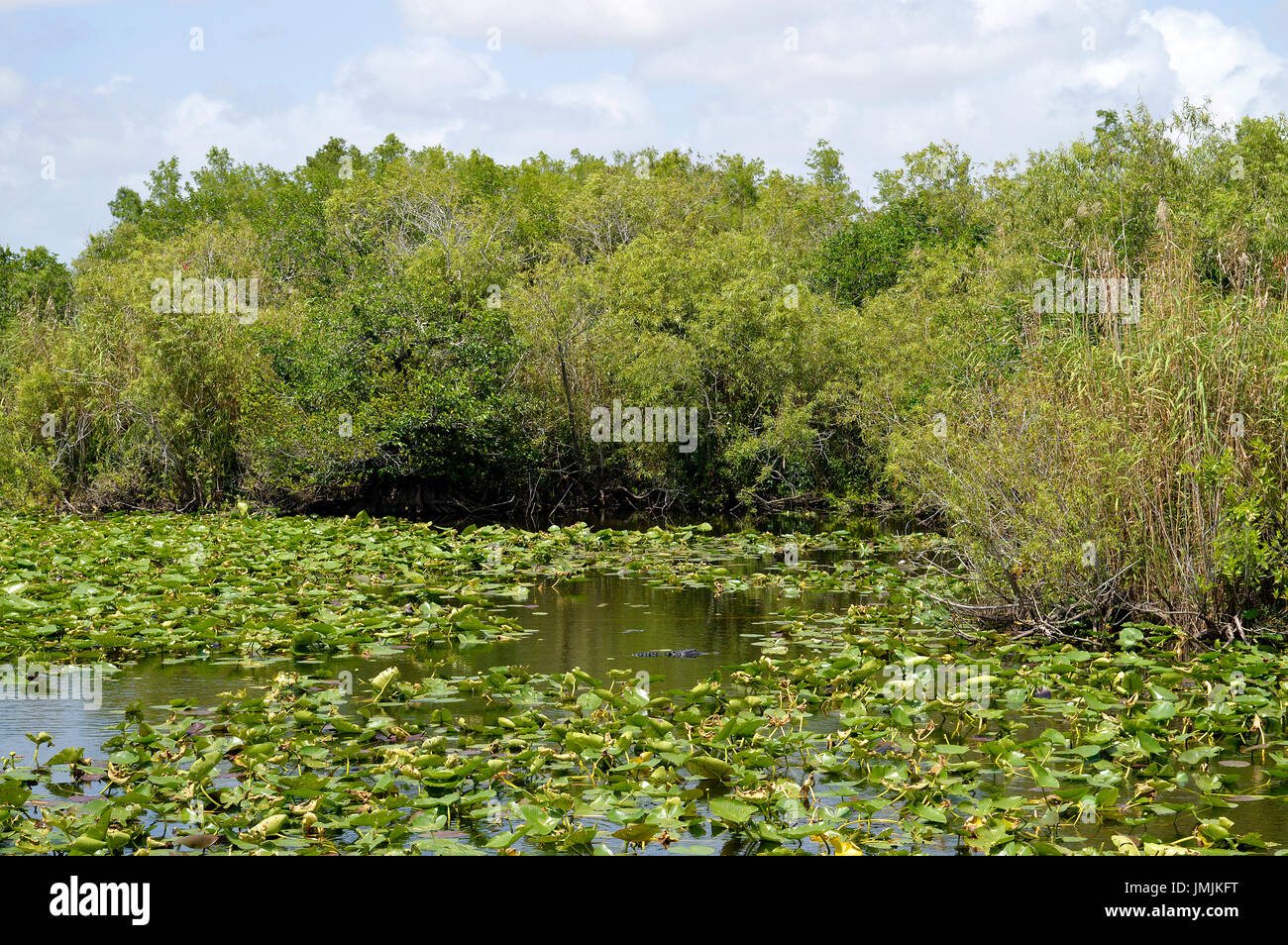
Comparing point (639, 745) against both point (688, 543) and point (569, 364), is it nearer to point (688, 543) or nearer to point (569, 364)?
point (688, 543)

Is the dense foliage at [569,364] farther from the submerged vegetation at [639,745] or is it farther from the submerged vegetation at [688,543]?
the submerged vegetation at [639,745]

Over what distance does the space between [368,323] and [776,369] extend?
26.6 ft

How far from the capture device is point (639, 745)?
6.49 metres

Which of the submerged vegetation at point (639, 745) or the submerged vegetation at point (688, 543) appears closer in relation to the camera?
the submerged vegetation at point (639, 745)

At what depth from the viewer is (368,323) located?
2152cm

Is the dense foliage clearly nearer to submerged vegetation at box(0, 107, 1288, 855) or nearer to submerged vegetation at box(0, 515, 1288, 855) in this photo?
submerged vegetation at box(0, 107, 1288, 855)

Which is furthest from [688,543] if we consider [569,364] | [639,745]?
[639,745]

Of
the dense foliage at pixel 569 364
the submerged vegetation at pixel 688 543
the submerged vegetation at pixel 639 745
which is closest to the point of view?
the submerged vegetation at pixel 639 745

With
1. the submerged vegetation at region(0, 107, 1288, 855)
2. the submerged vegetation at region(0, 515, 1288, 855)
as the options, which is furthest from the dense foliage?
the submerged vegetation at region(0, 515, 1288, 855)

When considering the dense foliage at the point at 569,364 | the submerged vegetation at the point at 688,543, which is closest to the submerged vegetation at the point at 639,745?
the submerged vegetation at the point at 688,543

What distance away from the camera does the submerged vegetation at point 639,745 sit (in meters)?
5.13

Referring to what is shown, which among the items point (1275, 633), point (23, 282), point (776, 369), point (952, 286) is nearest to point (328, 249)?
point (776, 369)

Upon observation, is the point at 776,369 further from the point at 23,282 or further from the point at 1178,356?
the point at 23,282

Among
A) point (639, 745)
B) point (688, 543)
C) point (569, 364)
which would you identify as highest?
point (569, 364)
